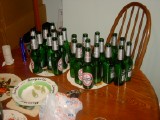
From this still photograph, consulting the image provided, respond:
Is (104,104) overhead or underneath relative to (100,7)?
underneath

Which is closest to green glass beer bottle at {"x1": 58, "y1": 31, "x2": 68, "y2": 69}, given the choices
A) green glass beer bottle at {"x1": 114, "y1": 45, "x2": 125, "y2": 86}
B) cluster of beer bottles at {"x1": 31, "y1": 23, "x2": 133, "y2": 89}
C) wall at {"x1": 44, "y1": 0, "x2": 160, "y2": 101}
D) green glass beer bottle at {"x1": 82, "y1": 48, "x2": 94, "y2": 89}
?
cluster of beer bottles at {"x1": 31, "y1": 23, "x2": 133, "y2": 89}

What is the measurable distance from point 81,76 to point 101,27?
94 centimetres

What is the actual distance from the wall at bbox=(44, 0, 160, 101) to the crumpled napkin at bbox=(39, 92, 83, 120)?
1.16 meters

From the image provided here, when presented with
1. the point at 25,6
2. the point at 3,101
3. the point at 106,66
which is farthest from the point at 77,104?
the point at 25,6

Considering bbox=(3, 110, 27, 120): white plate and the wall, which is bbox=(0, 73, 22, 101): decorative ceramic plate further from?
the wall

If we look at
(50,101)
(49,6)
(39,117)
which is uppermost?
(49,6)

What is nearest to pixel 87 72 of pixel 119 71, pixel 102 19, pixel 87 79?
pixel 87 79

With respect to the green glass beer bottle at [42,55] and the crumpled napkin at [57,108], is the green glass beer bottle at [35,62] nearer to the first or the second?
the green glass beer bottle at [42,55]

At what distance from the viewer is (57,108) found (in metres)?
1.01

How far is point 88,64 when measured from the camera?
1.22 m

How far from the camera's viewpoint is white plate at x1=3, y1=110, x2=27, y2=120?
1122 millimetres

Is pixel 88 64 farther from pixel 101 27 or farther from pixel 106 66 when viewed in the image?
pixel 101 27

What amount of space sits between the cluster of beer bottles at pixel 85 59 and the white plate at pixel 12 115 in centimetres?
35

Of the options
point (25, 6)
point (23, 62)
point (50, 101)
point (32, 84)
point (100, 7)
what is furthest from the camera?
point (25, 6)
